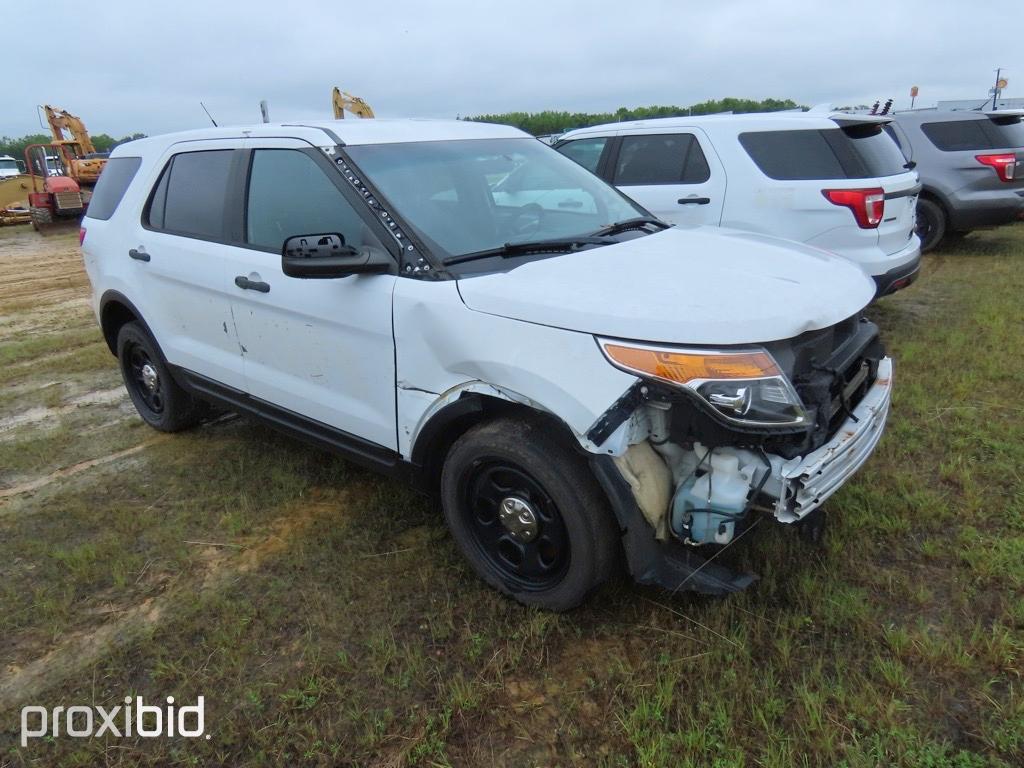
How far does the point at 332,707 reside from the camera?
2406mm

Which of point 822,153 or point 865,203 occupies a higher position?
point 822,153

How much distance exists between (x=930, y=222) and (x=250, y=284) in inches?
342

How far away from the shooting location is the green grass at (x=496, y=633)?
2232mm

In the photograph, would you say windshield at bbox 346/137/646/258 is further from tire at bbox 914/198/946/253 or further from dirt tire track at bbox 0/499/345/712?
tire at bbox 914/198/946/253

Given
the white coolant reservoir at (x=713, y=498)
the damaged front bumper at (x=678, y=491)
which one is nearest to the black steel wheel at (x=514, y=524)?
the damaged front bumper at (x=678, y=491)

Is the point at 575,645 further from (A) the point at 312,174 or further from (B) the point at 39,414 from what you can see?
(B) the point at 39,414

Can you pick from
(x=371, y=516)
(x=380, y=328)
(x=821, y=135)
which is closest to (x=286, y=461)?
(x=371, y=516)

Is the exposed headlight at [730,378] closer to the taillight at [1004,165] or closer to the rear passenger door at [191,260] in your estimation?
the rear passenger door at [191,260]

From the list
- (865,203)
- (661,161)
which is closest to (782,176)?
(865,203)

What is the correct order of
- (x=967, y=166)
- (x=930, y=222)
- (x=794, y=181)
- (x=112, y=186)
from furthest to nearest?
1. (x=930, y=222)
2. (x=967, y=166)
3. (x=794, y=181)
4. (x=112, y=186)

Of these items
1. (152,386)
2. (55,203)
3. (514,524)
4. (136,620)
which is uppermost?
(514,524)

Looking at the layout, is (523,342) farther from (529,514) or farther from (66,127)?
(66,127)

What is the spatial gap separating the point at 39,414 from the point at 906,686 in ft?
18.4

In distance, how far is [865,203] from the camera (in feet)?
17.1
